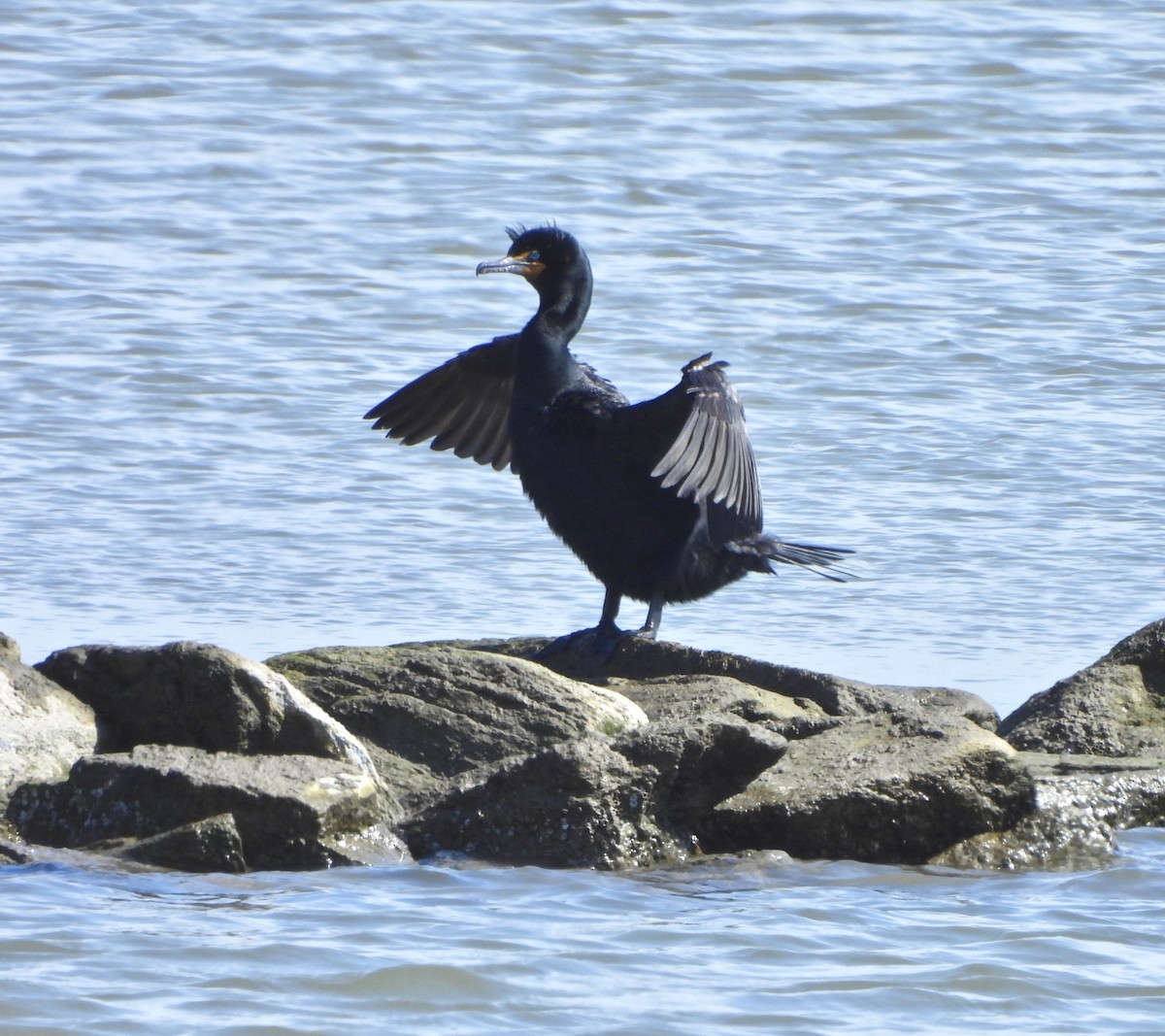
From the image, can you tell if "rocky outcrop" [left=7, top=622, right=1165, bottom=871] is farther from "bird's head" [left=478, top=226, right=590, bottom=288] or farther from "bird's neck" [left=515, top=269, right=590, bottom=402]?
"bird's head" [left=478, top=226, right=590, bottom=288]

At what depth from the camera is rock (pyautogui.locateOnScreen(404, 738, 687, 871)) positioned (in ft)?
14.6

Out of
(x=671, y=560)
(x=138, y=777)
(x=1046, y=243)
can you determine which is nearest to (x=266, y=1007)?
(x=138, y=777)

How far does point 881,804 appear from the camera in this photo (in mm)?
4543

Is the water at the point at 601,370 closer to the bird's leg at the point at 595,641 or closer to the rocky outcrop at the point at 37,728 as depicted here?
the rocky outcrop at the point at 37,728

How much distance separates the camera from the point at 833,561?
21.1ft

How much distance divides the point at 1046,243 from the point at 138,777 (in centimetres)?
846

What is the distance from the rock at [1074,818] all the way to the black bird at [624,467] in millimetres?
1310

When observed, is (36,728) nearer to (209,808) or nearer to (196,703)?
(196,703)

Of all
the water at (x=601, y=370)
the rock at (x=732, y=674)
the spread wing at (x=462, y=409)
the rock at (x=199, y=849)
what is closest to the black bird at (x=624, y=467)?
the rock at (x=732, y=674)

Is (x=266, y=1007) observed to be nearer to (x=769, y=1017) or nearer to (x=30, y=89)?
(x=769, y=1017)

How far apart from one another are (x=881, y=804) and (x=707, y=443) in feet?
4.95

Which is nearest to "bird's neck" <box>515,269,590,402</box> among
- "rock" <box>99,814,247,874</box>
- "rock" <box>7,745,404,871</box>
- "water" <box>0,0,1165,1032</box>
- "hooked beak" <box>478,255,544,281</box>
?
"hooked beak" <box>478,255,544,281</box>

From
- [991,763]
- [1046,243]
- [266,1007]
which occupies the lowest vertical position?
[266,1007]

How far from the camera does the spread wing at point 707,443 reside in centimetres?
574
